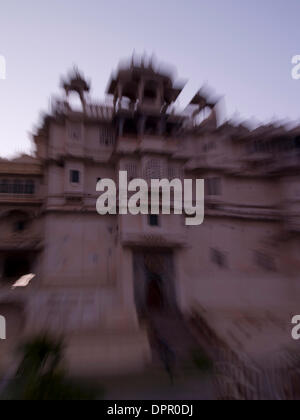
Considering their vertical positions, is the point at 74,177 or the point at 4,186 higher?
the point at 74,177

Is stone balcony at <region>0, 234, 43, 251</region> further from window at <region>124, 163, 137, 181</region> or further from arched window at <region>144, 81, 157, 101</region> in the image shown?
arched window at <region>144, 81, 157, 101</region>

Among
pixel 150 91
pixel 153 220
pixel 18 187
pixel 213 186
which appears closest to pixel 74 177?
pixel 18 187

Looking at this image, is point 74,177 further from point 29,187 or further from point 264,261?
point 264,261

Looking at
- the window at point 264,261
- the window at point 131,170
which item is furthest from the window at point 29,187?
the window at point 264,261

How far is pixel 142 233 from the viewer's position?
54.7 ft

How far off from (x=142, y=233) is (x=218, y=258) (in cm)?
732

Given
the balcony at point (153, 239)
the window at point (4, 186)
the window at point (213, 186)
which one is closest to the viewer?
the balcony at point (153, 239)

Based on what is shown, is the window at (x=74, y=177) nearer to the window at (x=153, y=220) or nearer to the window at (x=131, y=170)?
the window at (x=131, y=170)

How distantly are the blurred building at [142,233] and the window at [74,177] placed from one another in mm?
89

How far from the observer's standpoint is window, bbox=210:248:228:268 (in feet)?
63.1

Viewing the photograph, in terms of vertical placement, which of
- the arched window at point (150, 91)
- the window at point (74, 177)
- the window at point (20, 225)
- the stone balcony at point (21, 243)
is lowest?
the stone balcony at point (21, 243)

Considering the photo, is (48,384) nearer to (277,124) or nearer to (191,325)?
(191,325)

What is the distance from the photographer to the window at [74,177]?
1950 centimetres

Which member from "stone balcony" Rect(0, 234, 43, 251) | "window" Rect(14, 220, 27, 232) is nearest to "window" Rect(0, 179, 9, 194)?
"window" Rect(14, 220, 27, 232)
